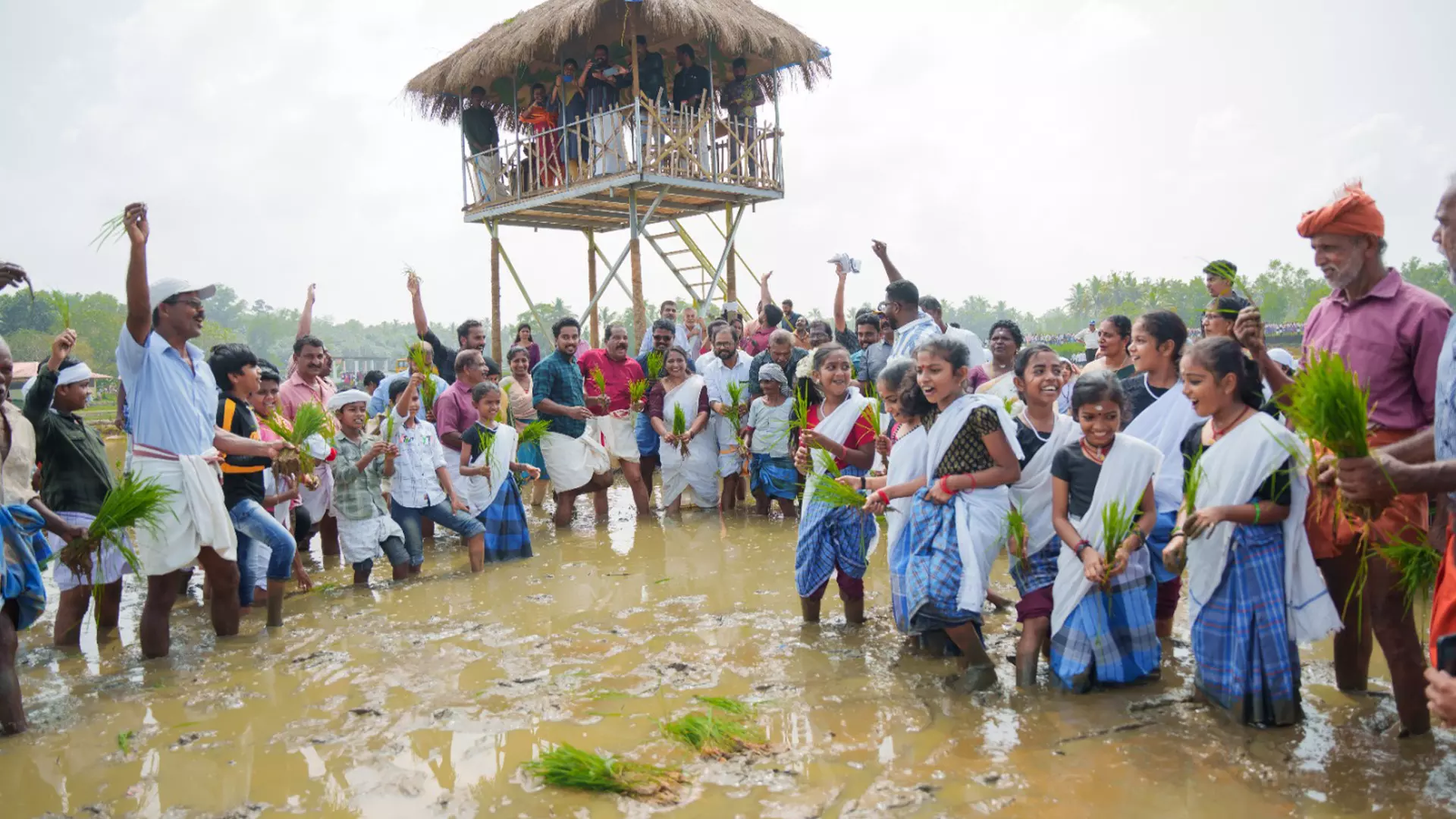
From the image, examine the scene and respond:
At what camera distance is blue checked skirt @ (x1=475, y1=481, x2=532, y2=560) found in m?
7.27

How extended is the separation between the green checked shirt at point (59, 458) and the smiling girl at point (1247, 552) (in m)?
5.44

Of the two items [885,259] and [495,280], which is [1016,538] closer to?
[885,259]

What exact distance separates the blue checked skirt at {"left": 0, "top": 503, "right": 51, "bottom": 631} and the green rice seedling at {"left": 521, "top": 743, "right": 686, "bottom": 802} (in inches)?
93.3

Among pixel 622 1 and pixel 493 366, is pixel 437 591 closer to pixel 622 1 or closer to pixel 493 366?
pixel 493 366

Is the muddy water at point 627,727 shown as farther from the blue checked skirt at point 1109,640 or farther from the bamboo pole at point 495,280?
the bamboo pole at point 495,280

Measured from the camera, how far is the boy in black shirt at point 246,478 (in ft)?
18.2

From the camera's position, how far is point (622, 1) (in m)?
12.4

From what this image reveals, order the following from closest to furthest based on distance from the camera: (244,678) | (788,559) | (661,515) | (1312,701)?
(1312,701) < (244,678) < (788,559) < (661,515)

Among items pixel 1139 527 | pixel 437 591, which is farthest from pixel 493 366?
pixel 1139 527

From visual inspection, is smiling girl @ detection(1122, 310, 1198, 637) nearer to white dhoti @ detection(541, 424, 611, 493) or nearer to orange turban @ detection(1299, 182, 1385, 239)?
orange turban @ detection(1299, 182, 1385, 239)

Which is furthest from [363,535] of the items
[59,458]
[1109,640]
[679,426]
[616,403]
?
[1109,640]

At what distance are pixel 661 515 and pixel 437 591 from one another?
2866mm

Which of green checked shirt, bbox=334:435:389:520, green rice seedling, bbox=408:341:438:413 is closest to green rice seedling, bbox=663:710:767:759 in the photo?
green checked shirt, bbox=334:435:389:520

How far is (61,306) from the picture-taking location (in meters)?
5.05
